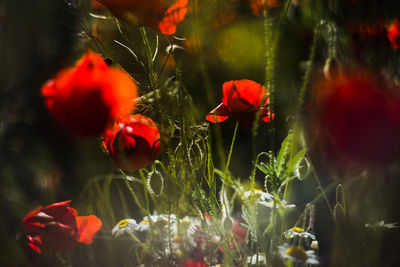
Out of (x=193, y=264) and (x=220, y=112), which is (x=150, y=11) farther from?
(x=193, y=264)

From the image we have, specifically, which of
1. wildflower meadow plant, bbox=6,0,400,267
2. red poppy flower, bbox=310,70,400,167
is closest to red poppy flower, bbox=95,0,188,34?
wildflower meadow plant, bbox=6,0,400,267

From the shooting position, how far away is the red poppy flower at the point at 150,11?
0.27m

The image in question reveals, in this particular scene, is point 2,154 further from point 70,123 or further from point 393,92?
point 393,92

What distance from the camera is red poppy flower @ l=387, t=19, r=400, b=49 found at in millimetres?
297

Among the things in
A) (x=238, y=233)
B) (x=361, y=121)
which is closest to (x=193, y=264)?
(x=238, y=233)

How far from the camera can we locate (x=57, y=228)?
0.32m

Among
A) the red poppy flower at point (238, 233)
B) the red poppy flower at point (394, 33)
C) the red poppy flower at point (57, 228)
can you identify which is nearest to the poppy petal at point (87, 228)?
the red poppy flower at point (57, 228)

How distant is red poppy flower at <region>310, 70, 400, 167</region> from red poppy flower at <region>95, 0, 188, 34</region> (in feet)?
0.44

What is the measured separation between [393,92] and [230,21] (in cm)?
19

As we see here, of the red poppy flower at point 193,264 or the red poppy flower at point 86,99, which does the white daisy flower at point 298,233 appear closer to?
the red poppy flower at point 193,264

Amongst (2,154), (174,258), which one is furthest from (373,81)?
(2,154)

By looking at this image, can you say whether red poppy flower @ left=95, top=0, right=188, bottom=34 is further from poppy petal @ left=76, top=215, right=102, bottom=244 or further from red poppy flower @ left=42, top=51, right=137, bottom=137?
poppy petal @ left=76, top=215, right=102, bottom=244

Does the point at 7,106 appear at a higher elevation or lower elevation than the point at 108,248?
higher

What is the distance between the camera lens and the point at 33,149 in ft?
1.20
